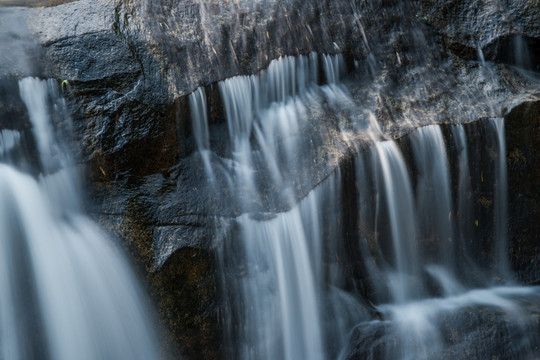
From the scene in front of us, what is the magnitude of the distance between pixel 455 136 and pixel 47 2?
3.99 m

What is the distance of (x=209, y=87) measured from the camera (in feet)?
14.4

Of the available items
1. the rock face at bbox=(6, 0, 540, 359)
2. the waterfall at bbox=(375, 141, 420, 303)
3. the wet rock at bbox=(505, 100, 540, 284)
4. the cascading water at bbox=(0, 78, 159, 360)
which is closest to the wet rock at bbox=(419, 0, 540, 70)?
the rock face at bbox=(6, 0, 540, 359)

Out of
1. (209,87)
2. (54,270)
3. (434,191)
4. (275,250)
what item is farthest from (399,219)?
(54,270)

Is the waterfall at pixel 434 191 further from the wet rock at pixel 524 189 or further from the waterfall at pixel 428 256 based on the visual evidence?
the wet rock at pixel 524 189

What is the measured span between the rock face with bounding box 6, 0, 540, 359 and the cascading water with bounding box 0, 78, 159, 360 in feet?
0.58

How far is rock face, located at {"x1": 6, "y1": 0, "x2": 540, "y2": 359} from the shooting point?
12.8ft

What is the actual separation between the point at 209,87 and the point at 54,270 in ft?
6.41

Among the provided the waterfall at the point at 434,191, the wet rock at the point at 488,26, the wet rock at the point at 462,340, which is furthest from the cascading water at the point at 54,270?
the wet rock at the point at 488,26

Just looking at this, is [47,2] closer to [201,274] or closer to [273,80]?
[273,80]

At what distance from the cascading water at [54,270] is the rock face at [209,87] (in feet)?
0.58

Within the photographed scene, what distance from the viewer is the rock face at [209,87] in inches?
153

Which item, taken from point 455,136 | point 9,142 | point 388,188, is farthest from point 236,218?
point 455,136

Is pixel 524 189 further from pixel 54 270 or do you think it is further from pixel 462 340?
pixel 54 270

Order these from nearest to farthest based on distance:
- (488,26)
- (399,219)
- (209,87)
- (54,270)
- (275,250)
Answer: (54,270)
(275,250)
(209,87)
(399,219)
(488,26)
